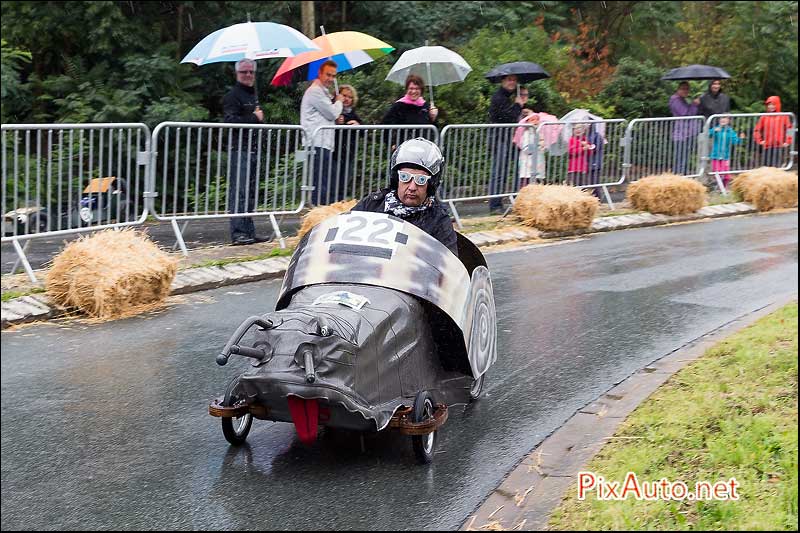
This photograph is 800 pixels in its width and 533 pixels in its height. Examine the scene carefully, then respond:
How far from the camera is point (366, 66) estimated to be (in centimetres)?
2242

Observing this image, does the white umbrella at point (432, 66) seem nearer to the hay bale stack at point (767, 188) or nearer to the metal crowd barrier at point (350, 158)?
the metal crowd barrier at point (350, 158)

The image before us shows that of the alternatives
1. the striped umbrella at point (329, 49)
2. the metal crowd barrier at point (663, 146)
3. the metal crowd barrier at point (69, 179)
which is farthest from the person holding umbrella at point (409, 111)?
the metal crowd barrier at point (663, 146)

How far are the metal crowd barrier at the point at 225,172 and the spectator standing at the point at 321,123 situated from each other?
19 cm

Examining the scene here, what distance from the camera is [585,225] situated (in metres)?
15.2

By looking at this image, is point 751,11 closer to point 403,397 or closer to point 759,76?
point 759,76

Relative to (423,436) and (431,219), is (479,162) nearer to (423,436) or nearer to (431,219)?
(431,219)

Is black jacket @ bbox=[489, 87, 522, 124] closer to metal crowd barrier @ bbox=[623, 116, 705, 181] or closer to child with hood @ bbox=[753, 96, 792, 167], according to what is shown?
metal crowd barrier @ bbox=[623, 116, 705, 181]

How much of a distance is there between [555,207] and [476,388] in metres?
7.80

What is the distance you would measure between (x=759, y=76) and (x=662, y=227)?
528 inches

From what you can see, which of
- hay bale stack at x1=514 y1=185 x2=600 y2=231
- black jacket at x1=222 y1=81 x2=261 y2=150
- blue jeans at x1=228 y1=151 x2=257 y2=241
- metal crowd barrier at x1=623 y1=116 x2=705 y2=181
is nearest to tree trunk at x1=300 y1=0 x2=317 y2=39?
metal crowd barrier at x1=623 y1=116 x2=705 y2=181

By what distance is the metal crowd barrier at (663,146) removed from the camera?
1769 centimetres

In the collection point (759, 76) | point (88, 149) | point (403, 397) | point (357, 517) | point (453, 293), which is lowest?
point (357, 517)

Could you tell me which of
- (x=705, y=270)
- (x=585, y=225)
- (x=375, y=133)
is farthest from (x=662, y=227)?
(x=375, y=133)

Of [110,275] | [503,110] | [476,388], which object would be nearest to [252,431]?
[476,388]
